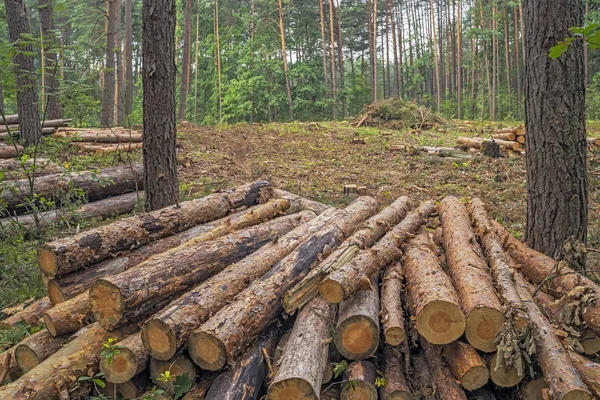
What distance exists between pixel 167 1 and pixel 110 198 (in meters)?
3.36

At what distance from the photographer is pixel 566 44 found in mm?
1465

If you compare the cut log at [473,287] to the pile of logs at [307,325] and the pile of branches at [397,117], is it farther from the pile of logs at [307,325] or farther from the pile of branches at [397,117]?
the pile of branches at [397,117]

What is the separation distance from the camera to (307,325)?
130 inches

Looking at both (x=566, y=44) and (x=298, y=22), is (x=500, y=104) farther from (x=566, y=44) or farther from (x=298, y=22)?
(x=566, y=44)

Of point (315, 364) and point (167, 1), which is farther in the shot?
point (167, 1)

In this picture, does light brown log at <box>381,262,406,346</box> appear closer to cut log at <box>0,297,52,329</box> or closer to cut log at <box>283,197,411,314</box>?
cut log at <box>283,197,411,314</box>

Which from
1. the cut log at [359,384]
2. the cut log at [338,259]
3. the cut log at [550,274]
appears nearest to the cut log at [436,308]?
the cut log at [359,384]

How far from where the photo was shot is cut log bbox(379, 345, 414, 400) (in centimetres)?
295

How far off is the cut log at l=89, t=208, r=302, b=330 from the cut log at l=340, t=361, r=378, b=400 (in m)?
1.64

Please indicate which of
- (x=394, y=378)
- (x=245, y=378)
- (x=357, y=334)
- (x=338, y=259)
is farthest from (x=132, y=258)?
(x=394, y=378)

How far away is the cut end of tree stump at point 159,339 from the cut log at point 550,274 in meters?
2.85

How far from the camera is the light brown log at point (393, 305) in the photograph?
320cm

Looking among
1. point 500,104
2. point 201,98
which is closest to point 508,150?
point 500,104

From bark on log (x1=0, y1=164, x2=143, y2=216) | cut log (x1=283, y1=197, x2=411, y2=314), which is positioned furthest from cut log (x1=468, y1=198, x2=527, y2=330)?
bark on log (x1=0, y1=164, x2=143, y2=216)
